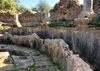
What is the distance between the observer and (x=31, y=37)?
5930mm

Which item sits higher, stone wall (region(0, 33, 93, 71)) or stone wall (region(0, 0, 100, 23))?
stone wall (region(0, 0, 100, 23))

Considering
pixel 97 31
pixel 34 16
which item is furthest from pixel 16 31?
pixel 34 16

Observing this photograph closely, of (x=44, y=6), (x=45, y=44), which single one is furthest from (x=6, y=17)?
(x=44, y=6)

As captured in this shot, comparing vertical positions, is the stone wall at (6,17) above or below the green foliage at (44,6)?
below

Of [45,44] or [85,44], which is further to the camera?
[45,44]

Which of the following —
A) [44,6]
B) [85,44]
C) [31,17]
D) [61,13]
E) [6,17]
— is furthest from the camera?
[44,6]

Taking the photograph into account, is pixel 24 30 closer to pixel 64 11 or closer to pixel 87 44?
pixel 87 44

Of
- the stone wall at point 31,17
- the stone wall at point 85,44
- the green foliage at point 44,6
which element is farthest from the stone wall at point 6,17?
the green foliage at point 44,6

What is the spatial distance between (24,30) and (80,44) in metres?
4.81

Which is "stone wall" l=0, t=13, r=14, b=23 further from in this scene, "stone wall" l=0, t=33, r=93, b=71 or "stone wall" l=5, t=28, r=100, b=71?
"stone wall" l=5, t=28, r=100, b=71

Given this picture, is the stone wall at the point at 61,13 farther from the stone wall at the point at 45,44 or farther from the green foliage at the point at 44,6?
the green foliage at the point at 44,6

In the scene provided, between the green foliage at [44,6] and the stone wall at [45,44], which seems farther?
the green foliage at [44,6]

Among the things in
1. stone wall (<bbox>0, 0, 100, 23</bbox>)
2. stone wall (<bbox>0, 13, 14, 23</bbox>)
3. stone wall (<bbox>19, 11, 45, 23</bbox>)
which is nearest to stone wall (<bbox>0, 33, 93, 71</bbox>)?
stone wall (<bbox>0, 0, 100, 23</bbox>)

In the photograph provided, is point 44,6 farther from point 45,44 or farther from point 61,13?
point 45,44
